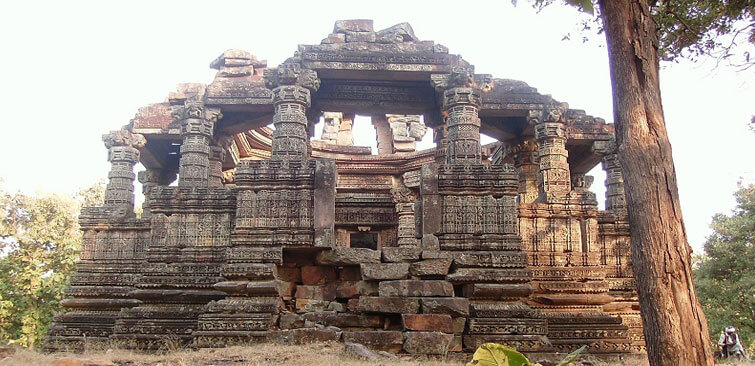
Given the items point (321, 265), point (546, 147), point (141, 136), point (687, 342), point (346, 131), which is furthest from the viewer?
point (346, 131)

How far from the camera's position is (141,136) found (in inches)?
616

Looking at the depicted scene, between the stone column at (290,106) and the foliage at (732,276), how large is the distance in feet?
44.4

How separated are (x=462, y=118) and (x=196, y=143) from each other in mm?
6136

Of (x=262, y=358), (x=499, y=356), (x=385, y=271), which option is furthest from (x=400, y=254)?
(x=499, y=356)

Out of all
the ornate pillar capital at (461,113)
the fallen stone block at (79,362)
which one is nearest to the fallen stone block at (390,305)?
the fallen stone block at (79,362)

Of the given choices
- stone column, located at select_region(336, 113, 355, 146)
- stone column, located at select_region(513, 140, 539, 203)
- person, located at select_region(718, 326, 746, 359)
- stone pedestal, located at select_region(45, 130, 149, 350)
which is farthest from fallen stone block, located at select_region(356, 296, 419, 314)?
stone column, located at select_region(336, 113, 355, 146)

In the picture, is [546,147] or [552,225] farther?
[546,147]

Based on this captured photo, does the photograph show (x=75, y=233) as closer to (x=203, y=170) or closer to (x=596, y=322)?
(x=203, y=170)

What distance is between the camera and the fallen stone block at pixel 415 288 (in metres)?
8.12

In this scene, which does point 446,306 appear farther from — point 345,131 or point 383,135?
point 345,131

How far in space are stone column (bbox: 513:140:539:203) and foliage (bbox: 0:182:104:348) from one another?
48.3ft

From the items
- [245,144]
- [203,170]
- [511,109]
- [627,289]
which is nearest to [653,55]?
[627,289]

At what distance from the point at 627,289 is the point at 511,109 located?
4925mm

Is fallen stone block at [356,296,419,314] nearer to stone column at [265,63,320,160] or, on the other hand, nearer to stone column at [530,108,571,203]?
stone column at [265,63,320,160]
